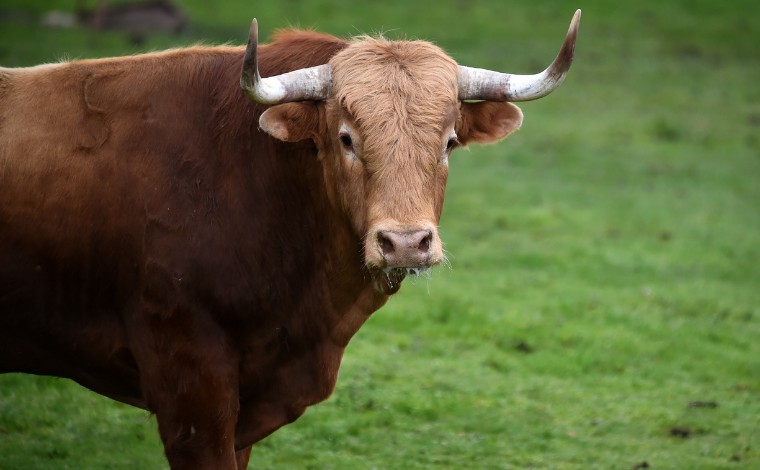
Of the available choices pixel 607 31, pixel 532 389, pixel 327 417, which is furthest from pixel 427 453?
pixel 607 31

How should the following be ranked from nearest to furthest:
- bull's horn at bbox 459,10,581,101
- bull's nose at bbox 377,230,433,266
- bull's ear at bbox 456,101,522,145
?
bull's nose at bbox 377,230,433,266 < bull's horn at bbox 459,10,581,101 < bull's ear at bbox 456,101,522,145

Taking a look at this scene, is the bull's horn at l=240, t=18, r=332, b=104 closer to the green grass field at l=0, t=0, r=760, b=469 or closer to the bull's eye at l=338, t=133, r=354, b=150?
the bull's eye at l=338, t=133, r=354, b=150

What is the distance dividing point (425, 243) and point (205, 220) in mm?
1219

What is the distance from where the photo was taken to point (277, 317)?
5.89 meters

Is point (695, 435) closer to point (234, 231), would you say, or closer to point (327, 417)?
point (327, 417)

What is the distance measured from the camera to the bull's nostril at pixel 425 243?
17.1 ft

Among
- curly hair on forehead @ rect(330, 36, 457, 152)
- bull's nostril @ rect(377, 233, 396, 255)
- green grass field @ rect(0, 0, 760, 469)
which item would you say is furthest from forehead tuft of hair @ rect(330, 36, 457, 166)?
green grass field @ rect(0, 0, 760, 469)

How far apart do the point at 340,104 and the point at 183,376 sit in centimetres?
158

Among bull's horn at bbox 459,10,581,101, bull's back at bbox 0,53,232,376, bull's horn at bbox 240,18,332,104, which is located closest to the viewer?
bull's horn at bbox 240,18,332,104

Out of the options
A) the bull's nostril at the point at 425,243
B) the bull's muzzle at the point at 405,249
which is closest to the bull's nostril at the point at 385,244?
the bull's muzzle at the point at 405,249

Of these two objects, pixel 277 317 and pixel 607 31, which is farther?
pixel 607 31

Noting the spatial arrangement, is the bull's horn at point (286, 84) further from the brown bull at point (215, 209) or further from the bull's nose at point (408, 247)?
the bull's nose at point (408, 247)

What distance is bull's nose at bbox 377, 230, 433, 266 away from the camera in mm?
5188

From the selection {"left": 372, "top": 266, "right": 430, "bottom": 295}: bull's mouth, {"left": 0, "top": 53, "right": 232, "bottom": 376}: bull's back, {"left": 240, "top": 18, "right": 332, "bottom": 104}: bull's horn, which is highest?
{"left": 240, "top": 18, "right": 332, "bottom": 104}: bull's horn
